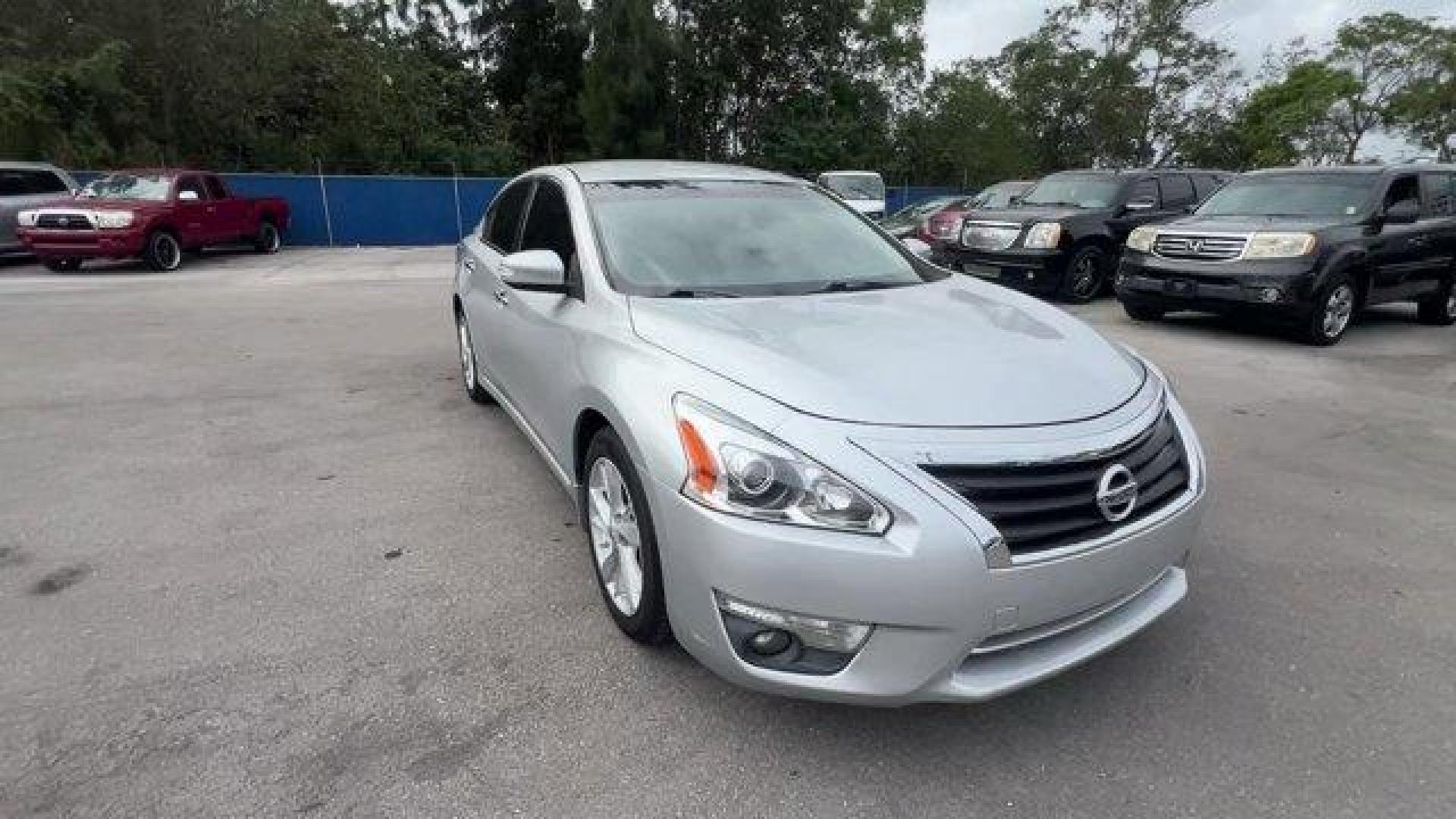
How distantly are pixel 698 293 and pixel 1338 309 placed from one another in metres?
7.94

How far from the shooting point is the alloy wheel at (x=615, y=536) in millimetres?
2662

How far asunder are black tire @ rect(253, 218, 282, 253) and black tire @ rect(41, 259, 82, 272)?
3.73 meters

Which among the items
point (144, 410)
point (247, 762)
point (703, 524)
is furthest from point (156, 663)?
point (144, 410)

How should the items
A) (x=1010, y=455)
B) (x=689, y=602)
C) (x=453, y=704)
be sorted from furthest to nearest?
1. (x=453, y=704)
2. (x=689, y=602)
3. (x=1010, y=455)

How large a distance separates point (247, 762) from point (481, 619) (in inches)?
34.5

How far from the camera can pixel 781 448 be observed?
6.97 ft

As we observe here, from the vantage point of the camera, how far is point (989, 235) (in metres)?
10.8

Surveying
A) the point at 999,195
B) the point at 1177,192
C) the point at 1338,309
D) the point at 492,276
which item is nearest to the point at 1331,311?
the point at 1338,309

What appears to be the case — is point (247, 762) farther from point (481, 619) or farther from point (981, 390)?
point (981, 390)

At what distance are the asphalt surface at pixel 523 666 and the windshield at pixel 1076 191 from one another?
661 cm

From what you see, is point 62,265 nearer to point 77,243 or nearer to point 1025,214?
point 77,243

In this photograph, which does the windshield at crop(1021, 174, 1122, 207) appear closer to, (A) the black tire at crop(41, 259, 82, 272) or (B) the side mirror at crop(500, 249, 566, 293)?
(B) the side mirror at crop(500, 249, 566, 293)

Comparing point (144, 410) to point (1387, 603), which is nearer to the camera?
point (1387, 603)

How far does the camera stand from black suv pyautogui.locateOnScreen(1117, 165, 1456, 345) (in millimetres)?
7777
